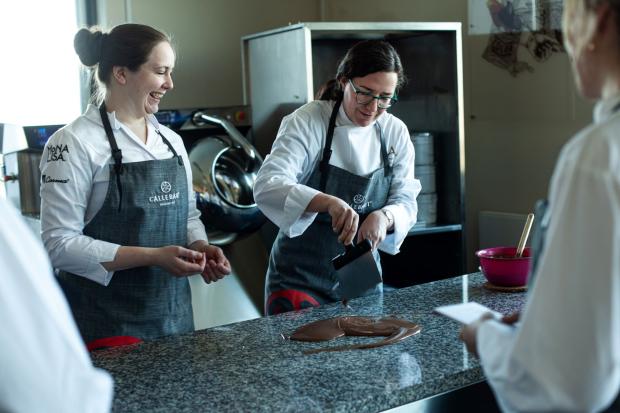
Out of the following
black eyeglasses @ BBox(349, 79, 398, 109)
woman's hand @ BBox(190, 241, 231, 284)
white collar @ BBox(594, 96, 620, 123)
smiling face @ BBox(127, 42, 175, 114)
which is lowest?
woman's hand @ BBox(190, 241, 231, 284)

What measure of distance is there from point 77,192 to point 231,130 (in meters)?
1.46

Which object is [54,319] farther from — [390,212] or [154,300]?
[390,212]

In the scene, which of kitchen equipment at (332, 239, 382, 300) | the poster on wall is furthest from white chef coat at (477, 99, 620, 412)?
the poster on wall

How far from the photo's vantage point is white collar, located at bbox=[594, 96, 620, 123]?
3.32ft

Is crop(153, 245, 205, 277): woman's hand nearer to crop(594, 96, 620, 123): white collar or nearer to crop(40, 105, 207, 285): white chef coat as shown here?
crop(40, 105, 207, 285): white chef coat

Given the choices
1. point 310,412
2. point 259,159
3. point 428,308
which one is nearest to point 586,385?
point 310,412

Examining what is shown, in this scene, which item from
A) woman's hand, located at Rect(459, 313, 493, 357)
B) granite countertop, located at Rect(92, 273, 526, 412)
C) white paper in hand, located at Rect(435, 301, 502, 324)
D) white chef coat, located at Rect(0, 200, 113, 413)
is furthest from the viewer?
granite countertop, located at Rect(92, 273, 526, 412)

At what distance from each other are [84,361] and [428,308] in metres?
1.25

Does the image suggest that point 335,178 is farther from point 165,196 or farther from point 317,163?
point 165,196

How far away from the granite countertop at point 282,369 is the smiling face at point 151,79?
0.72m

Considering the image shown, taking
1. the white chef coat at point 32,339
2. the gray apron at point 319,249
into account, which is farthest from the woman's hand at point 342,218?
the white chef coat at point 32,339

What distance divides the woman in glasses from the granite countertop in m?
0.38

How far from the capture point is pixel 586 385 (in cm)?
97

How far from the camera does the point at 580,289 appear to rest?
96 centimetres
